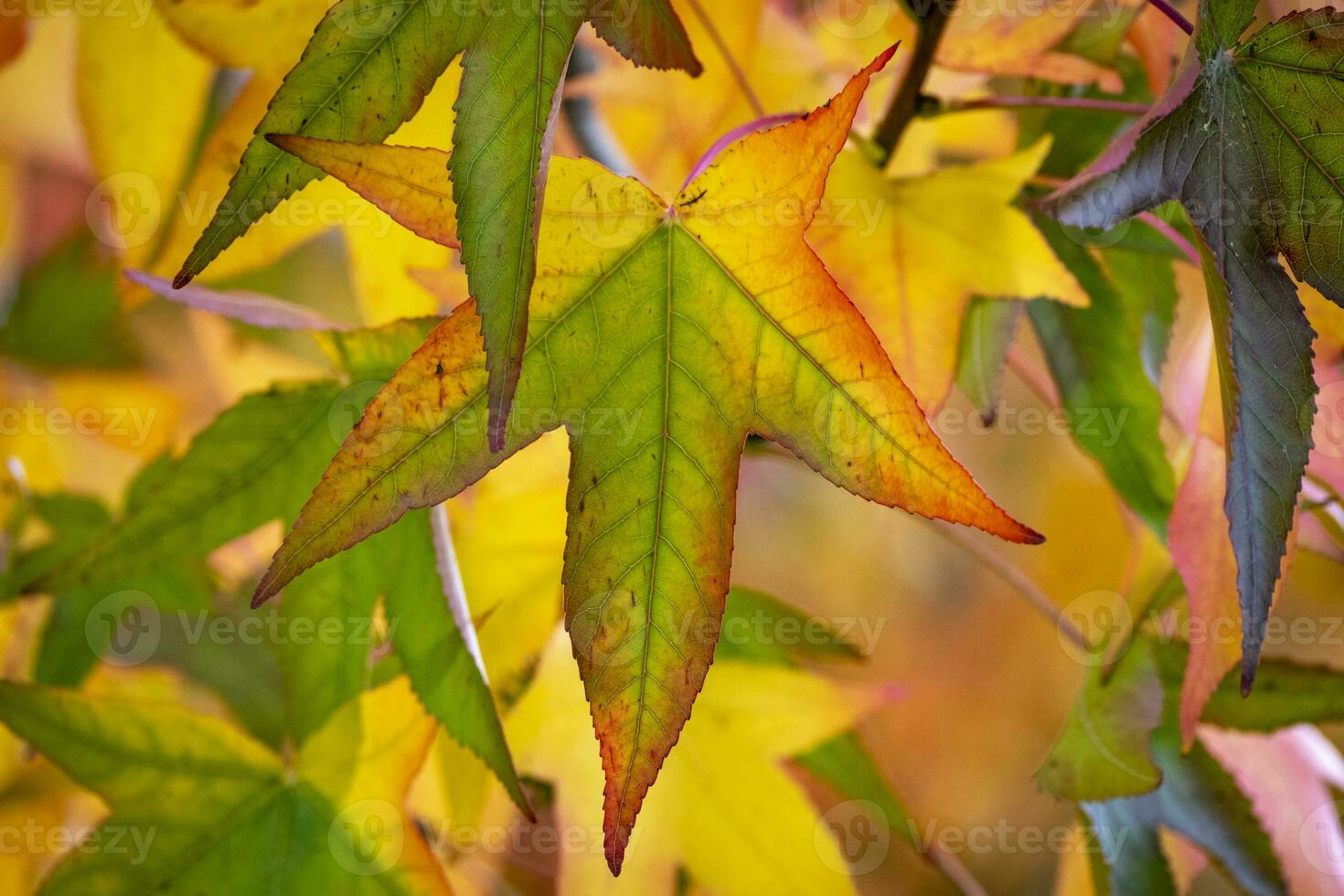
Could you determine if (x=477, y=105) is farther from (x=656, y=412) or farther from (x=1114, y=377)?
(x=1114, y=377)

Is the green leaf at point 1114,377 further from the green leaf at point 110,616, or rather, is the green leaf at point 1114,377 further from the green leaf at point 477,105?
the green leaf at point 110,616

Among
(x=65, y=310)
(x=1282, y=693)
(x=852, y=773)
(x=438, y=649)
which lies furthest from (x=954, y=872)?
(x=65, y=310)

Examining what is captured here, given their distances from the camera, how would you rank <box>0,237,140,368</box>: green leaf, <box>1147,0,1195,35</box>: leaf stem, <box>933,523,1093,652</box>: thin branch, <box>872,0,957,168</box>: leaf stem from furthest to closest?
1. <box>0,237,140,368</box>: green leaf
2. <box>933,523,1093,652</box>: thin branch
3. <box>872,0,957,168</box>: leaf stem
4. <box>1147,0,1195,35</box>: leaf stem

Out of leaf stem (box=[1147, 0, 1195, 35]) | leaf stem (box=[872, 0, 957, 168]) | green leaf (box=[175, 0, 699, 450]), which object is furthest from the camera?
leaf stem (box=[872, 0, 957, 168])

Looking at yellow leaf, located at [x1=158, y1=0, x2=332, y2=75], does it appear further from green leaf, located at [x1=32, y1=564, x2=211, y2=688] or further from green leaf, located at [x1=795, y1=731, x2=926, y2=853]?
green leaf, located at [x1=795, y1=731, x2=926, y2=853]

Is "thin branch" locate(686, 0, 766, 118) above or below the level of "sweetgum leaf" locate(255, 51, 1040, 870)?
above

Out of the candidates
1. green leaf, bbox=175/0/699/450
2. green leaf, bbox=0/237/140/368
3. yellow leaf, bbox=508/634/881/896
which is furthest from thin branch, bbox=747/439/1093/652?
green leaf, bbox=0/237/140/368
